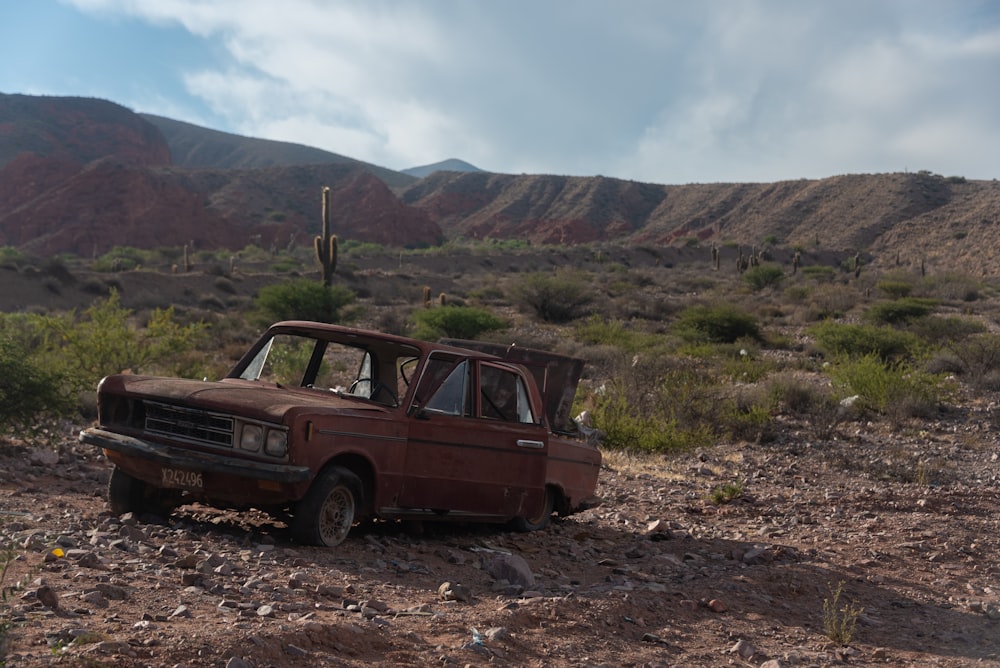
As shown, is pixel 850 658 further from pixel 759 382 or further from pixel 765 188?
pixel 765 188

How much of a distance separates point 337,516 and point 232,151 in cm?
15277

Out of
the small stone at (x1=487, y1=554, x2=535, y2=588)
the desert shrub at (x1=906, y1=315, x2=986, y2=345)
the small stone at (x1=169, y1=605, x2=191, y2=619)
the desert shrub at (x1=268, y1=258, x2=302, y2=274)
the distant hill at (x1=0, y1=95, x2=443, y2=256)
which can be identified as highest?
the distant hill at (x1=0, y1=95, x2=443, y2=256)

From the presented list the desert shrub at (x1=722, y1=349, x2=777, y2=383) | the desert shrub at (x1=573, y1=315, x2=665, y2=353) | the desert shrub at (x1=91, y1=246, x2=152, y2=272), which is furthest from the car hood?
the desert shrub at (x1=91, y1=246, x2=152, y2=272)

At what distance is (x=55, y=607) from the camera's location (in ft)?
14.7

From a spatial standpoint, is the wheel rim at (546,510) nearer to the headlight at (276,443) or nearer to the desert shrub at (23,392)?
the headlight at (276,443)

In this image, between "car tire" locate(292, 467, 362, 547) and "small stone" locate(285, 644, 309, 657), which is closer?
"small stone" locate(285, 644, 309, 657)

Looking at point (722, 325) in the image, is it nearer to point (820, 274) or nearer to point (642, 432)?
point (642, 432)

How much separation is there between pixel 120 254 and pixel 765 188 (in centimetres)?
6491

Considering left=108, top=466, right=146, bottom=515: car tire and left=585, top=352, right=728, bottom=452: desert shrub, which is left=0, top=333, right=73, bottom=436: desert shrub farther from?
left=585, top=352, right=728, bottom=452: desert shrub

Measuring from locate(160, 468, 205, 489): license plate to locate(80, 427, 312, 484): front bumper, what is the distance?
49mm

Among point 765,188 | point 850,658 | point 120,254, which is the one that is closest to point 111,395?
point 850,658

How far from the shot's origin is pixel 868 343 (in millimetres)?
24016

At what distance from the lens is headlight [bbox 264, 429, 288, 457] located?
20.7ft

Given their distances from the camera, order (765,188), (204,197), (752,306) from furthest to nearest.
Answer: (765,188)
(204,197)
(752,306)
